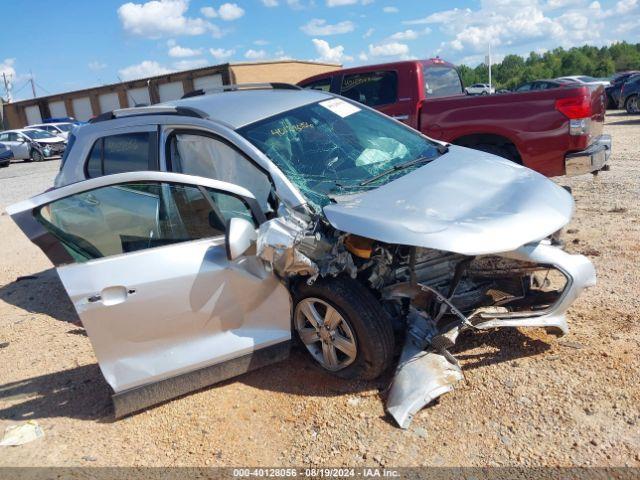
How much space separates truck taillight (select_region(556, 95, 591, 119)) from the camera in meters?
5.79

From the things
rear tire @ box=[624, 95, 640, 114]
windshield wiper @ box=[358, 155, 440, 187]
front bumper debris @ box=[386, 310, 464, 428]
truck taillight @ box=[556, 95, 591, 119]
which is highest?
truck taillight @ box=[556, 95, 591, 119]

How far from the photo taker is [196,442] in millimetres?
3178

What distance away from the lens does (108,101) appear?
41.1m

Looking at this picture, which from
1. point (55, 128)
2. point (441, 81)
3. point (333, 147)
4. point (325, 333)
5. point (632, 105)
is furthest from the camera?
point (55, 128)

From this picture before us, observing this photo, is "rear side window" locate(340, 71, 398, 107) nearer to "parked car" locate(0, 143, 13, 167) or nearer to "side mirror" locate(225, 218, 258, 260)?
"side mirror" locate(225, 218, 258, 260)

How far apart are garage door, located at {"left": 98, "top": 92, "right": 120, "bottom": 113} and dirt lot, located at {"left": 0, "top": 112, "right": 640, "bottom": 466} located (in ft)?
131

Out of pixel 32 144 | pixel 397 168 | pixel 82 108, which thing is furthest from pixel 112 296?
pixel 82 108

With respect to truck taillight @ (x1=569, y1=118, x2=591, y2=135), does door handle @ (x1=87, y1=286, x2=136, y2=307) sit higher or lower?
lower

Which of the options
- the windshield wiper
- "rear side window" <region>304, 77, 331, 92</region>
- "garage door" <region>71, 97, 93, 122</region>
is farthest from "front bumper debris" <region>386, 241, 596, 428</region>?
"garage door" <region>71, 97, 93, 122</region>

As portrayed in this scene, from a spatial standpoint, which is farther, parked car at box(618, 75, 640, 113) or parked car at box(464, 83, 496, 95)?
parked car at box(618, 75, 640, 113)

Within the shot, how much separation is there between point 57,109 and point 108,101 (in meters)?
6.93

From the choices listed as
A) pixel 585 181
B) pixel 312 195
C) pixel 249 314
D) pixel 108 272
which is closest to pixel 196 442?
pixel 249 314

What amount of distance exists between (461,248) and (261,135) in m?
1.76

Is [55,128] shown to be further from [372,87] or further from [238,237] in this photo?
[238,237]
